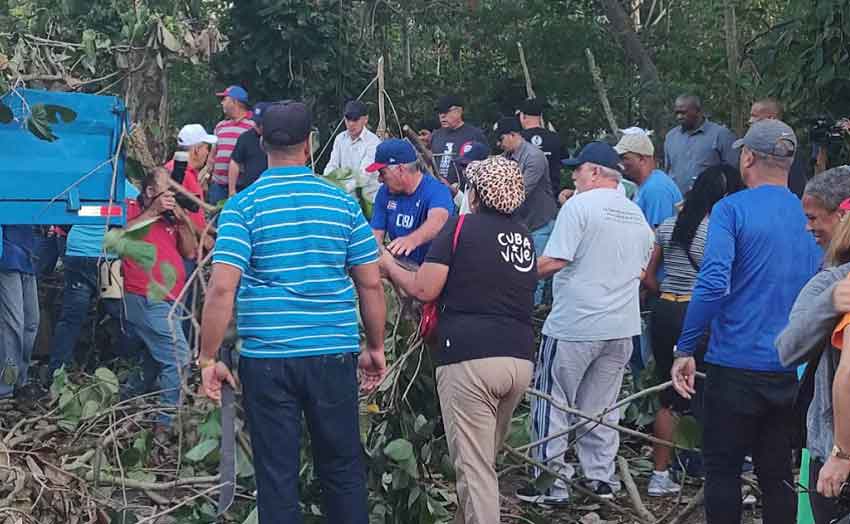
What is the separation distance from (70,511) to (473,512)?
1.80m

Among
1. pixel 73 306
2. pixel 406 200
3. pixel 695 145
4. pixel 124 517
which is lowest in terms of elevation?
pixel 124 517

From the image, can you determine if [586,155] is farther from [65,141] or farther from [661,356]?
[65,141]

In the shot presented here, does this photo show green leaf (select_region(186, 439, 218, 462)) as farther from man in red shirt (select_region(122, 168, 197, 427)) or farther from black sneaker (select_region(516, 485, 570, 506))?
black sneaker (select_region(516, 485, 570, 506))

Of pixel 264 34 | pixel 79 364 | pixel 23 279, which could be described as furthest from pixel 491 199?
pixel 264 34

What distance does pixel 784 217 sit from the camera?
503cm

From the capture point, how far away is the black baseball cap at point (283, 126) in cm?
480

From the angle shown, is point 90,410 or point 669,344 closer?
point 669,344

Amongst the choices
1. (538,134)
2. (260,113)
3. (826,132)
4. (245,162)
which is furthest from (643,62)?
(260,113)

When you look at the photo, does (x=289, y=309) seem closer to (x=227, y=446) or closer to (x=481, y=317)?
(x=227, y=446)

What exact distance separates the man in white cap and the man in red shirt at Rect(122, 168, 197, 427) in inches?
107

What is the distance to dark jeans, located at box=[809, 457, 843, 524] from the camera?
3.97 metres

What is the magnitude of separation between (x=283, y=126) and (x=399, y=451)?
63.6 inches

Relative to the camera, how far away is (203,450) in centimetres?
552

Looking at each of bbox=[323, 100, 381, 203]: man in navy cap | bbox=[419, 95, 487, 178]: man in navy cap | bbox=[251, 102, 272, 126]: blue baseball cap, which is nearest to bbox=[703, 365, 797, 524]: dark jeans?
bbox=[251, 102, 272, 126]: blue baseball cap
